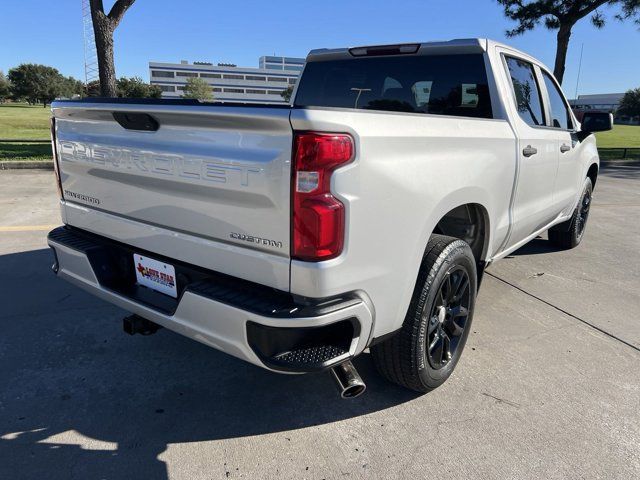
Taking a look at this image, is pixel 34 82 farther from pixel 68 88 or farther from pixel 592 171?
pixel 592 171

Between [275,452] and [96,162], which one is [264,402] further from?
[96,162]

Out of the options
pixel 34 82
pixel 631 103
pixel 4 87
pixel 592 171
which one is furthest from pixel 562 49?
pixel 4 87

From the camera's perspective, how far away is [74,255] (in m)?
2.68

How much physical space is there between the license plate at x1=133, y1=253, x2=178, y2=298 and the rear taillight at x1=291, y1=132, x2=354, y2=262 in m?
0.80

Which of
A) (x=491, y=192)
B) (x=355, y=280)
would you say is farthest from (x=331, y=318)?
(x=491, y=192)

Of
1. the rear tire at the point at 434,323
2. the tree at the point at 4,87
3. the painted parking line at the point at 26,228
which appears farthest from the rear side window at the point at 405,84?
the tree at the point at 4,87

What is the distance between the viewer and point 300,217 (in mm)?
1852

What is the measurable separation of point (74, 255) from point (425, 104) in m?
2.52

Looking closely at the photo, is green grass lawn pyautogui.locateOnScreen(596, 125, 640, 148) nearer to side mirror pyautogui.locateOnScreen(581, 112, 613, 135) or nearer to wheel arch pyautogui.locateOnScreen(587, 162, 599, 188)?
wheel arch pyautogui.locateOnScreen(587, 162, 599, 188)

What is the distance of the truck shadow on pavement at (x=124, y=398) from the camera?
2.23 metres

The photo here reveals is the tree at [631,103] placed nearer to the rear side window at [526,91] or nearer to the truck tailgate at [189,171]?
the rear side window at [526,91]

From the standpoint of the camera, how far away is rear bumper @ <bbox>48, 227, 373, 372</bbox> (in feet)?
6.24

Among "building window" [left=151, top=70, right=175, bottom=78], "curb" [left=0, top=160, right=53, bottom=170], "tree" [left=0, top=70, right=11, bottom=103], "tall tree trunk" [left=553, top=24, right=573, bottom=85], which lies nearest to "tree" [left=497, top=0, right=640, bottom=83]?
"tall tree trunk" [left=553, top=24, right=573, bottom=85]

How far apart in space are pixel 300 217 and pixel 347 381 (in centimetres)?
80
